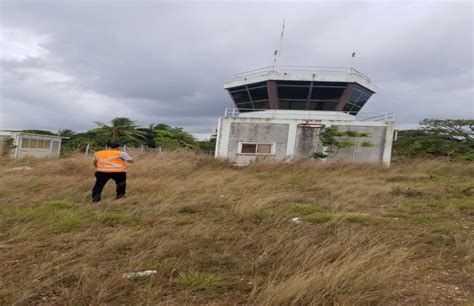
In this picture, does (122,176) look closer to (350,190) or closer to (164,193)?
(164,193)

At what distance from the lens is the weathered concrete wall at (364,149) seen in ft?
60.2

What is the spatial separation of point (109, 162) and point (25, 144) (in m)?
22.0

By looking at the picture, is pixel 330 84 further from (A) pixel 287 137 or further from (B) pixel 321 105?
(A) pixel 287 137

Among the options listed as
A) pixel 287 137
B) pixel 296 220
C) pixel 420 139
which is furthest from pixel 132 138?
pixel 296 220

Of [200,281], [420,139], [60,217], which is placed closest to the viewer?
[200,281]

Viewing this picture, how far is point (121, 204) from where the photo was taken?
591 cm

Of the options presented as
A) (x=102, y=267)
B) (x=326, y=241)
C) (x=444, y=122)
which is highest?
(x=444, y=122)

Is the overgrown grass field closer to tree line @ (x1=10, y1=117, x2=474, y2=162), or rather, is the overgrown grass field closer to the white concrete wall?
the white concrete wall

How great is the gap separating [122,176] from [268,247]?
13.5ft

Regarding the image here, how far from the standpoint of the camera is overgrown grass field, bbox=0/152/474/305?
2564 millimetres

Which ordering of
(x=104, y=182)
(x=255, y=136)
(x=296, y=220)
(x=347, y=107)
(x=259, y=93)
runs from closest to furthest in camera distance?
(x=296, y=220), (x=104, y=182), (x=255, y=136), (x=347, y=107), (x=259, y=93)

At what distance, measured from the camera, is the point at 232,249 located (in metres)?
3.67

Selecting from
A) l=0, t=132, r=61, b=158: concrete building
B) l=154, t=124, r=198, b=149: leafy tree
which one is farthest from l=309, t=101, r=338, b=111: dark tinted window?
l=154, t=124, r=198, b=149: leafy tree

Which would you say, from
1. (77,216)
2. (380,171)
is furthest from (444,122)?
(77,216)
